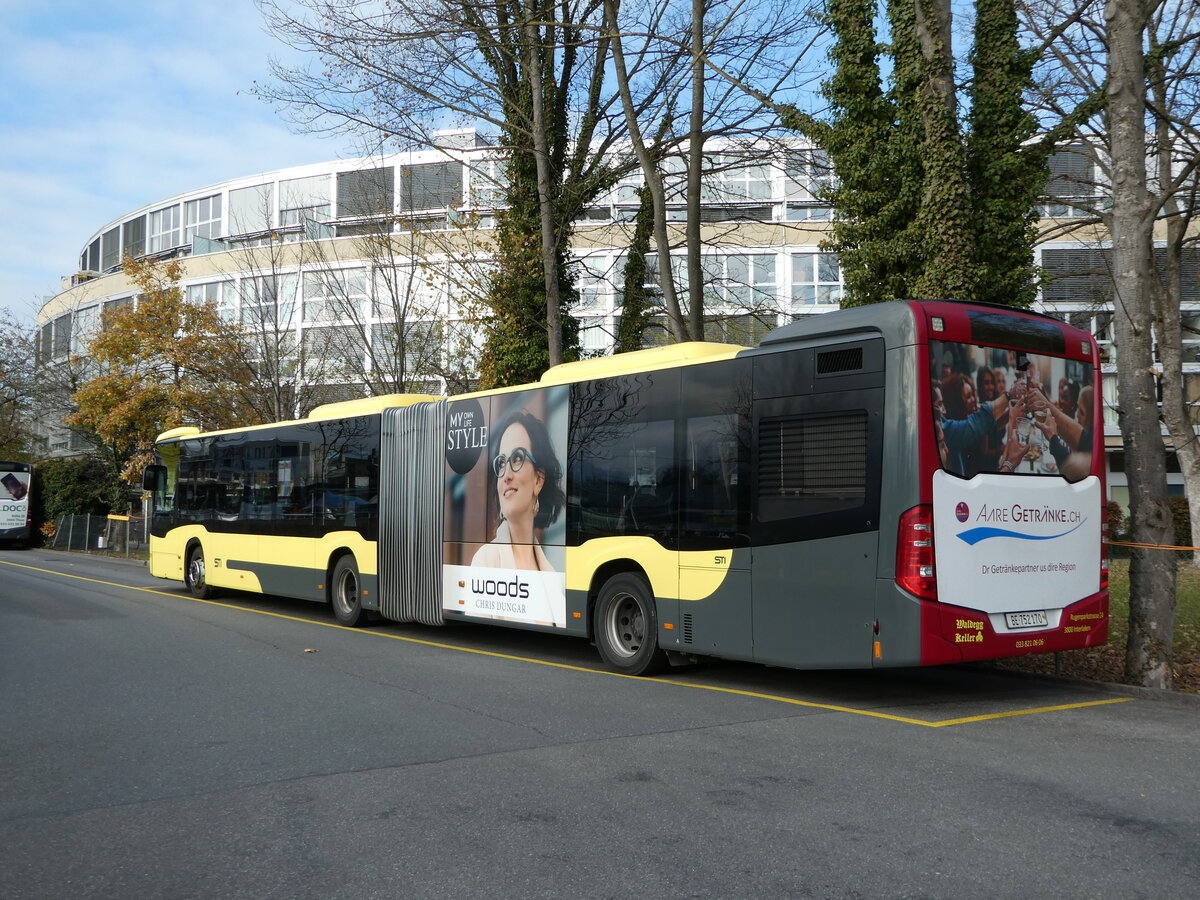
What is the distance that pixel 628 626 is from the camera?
11.2 meters

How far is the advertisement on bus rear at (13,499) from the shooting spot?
147ft

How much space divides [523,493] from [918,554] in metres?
5.37

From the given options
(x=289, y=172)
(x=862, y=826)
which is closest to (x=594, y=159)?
(x=862, y=826)

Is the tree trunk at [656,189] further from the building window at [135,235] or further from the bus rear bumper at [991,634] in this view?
the building window at [135,235]

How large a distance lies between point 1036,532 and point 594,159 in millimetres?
14034

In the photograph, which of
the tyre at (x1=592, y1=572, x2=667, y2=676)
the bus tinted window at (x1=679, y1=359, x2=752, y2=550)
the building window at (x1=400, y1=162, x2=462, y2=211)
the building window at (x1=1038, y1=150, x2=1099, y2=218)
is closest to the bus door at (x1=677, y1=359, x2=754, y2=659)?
the bus tinted window at (x1=679, y1=359, x2=752, y2=550)

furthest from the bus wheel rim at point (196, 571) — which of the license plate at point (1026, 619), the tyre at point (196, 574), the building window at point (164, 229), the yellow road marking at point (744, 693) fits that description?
the building window at point (164, 229)

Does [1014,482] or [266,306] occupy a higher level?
[266,306]

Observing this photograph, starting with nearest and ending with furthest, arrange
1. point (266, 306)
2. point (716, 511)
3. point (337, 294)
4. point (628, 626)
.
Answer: point (716, 511)
point (628, 626)
point (337, 294)
point (266, 306)

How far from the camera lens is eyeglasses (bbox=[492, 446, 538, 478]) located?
12.6 metres

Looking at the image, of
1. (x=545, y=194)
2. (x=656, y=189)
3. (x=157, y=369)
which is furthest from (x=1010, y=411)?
(x=157, y=369)

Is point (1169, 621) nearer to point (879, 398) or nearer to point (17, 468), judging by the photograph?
point (879, 398)

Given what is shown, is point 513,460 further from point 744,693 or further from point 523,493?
point 744,693

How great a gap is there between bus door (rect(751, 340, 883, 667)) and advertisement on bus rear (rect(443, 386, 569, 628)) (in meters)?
3.02
